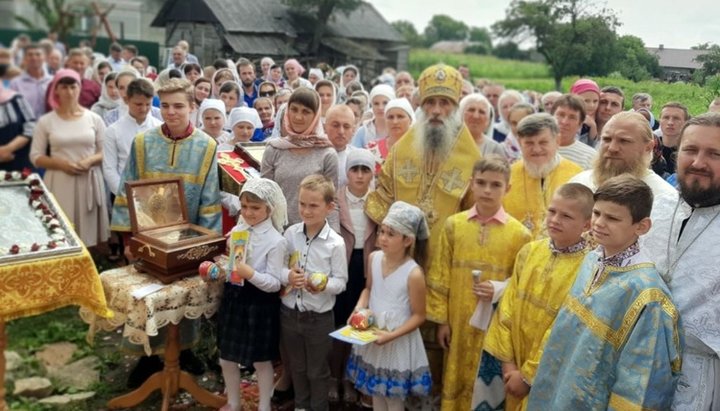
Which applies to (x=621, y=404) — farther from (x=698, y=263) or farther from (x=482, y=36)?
(x=482, y=36)

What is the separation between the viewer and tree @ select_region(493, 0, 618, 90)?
3.81m

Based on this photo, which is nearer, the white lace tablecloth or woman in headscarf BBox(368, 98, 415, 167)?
the white lace tablecloth

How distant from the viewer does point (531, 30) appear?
14.7 feet

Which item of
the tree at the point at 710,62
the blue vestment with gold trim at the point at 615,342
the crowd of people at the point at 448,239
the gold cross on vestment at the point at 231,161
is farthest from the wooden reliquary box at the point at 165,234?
the tree at the point at 710,62

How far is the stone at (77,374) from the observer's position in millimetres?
3902

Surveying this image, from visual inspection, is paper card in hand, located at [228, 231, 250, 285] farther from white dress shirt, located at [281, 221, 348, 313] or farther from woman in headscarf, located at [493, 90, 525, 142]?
woman in headscarf, located at [493, 90, 525, 142]

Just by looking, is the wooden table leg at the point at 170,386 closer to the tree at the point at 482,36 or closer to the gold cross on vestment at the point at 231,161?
A: the gold cross on vestment at the point at 231,161

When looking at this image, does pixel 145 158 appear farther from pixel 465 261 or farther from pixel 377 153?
pixel 465 261

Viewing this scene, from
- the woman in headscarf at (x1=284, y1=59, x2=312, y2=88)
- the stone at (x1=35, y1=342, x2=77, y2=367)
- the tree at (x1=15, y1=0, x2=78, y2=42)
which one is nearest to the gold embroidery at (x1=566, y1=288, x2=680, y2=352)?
the tree at (x1=15, y1=0, x2=78, y2=42)

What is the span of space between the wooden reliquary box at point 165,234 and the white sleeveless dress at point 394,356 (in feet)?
3.50

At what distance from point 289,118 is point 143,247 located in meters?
1.23

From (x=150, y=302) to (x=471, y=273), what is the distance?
1.80 meters

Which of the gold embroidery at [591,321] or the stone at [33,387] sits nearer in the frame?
the gold embroidery at [591,321]

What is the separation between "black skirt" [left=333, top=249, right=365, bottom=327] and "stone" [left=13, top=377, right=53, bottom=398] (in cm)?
196
